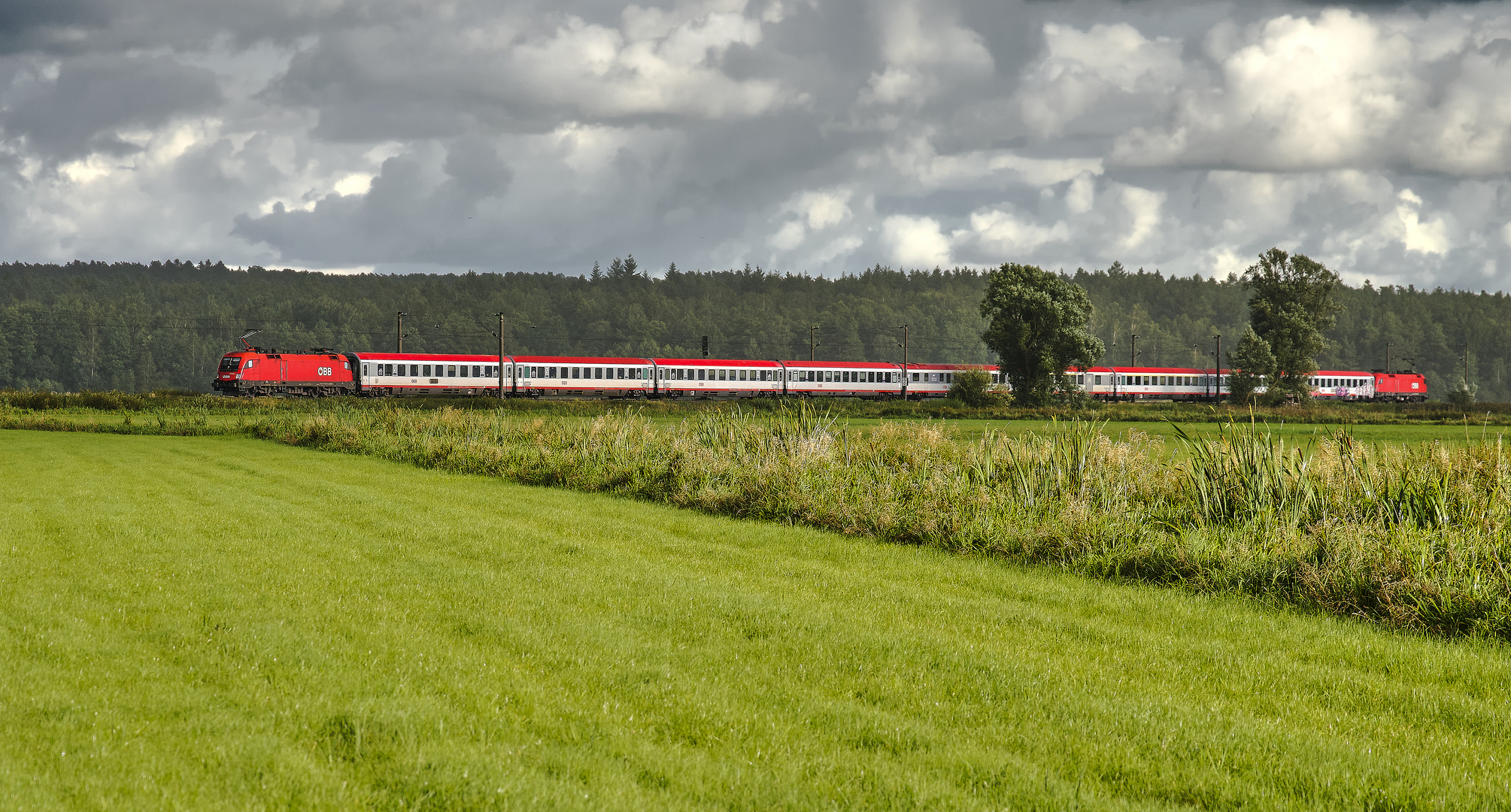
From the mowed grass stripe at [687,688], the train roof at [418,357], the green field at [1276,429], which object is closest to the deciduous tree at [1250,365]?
the green field at [1276,429]

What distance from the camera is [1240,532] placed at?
10.4 m

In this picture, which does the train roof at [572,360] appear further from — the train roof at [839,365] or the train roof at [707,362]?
the train roof at [839,365]

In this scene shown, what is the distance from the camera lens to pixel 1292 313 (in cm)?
7594

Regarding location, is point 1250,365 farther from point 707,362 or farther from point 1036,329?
point 707,362

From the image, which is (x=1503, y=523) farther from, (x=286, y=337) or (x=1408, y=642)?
(x=286, y=337)

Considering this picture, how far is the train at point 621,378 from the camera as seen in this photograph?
62.4 metres

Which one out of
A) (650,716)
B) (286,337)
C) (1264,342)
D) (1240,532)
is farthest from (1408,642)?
(286,337)

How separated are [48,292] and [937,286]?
466ft

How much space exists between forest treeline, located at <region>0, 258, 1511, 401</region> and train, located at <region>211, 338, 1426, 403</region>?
41141 mm

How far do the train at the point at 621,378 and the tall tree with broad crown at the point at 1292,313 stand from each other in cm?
620


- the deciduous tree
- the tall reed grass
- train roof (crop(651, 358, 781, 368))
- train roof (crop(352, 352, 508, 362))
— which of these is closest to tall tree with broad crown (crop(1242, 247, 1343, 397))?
the deciduous tree

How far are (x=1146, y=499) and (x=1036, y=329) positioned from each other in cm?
5736

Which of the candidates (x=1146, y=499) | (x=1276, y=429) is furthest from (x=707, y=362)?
(x=1146, y=499)

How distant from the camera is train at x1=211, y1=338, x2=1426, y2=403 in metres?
62.4
